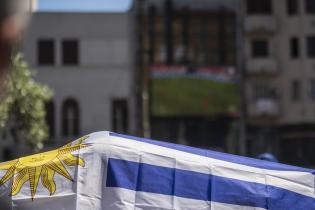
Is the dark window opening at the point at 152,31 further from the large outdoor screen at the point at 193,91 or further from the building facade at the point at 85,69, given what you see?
the building facade at the point at 85,69

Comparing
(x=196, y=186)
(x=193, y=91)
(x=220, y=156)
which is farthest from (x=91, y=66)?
(x=196, y=186)

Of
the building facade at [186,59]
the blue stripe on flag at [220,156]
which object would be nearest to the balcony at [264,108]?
the building facade at [186,59]

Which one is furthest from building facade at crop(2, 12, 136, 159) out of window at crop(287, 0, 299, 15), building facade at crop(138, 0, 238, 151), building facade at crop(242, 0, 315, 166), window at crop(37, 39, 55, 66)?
window at crop(287, 0, 299, 15)

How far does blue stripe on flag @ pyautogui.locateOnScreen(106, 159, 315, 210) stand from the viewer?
5652 millimetres

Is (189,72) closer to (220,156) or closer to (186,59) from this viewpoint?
(186,59)

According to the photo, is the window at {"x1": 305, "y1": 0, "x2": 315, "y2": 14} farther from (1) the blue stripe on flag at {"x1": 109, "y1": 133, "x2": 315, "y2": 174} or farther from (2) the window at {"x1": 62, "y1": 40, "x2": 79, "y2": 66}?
(1) the blue stripe on flag at {"x1": 109, "y1": 133, "x2": 315, "y2": 174}

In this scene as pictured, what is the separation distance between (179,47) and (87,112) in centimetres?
683

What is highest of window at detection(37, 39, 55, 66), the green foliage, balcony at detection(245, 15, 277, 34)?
balcony at detection(245, 15, 277, 34)

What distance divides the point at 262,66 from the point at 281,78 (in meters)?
1.49

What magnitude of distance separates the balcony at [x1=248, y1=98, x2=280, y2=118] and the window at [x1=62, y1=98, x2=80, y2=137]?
10432 mm

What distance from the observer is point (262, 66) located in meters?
41.6

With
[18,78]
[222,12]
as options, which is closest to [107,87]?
[222,12]

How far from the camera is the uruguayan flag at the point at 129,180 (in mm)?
5625

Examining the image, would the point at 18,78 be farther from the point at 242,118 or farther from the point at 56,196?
the point at 242,118
